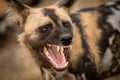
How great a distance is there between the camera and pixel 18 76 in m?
4.81

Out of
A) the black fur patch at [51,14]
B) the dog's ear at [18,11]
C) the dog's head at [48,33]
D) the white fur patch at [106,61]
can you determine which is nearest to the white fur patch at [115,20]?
the white fur patch at [106,61]

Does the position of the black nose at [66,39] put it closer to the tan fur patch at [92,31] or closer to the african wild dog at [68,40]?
the african wild dog at [68,40]

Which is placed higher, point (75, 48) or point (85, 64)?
point (75, 48)

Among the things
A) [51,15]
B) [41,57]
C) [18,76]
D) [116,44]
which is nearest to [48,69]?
[41,57]

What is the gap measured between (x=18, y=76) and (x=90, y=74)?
1161 millimetres

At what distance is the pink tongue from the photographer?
3.59 metres

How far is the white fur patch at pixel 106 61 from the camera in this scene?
4.03 m

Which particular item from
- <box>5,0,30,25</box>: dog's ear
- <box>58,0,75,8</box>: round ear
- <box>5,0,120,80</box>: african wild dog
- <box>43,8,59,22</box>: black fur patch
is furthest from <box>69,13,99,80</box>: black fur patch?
<box>5,0,30,25</box>: dog's ear

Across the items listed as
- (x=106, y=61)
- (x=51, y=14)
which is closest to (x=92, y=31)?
(x=106, y=61)

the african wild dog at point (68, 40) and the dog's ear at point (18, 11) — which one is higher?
the dog's ear at point (18, 11)

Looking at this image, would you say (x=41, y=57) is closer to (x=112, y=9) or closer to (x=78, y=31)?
(x=78, y=31)

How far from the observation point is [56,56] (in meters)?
3.61

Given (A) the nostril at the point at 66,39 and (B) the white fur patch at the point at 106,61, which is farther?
(B) the white fur patch at the point at 106,61

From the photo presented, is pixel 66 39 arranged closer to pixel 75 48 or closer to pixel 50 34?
pixel 50 34
